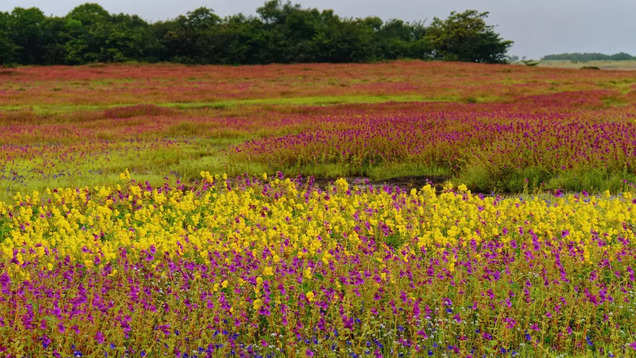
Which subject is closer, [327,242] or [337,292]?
[337,292]

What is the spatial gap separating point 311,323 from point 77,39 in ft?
190

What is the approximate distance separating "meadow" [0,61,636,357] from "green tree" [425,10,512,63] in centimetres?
5496

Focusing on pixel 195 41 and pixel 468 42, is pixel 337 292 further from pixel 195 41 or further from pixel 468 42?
pixel 468 42

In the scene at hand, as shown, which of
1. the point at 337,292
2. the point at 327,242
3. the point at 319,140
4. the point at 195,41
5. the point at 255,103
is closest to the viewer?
the point at 337,292

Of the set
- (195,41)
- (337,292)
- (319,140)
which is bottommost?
(337,292)

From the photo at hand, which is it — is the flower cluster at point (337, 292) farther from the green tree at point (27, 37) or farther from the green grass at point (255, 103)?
the green tree at point (27, 37)

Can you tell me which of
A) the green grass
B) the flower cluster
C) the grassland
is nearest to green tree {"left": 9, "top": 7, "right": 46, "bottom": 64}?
the grassland

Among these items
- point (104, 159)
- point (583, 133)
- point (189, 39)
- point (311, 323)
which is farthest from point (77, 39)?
point (311, 323)

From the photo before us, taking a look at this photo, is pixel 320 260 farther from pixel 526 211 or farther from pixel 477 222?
pixel 526 211

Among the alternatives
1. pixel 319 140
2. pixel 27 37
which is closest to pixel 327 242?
pixel 319 140

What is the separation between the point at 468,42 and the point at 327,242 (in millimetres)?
64266

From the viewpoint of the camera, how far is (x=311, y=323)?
374 centimetres

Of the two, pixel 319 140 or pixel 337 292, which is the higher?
pixel 319 140

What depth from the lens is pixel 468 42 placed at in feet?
213
